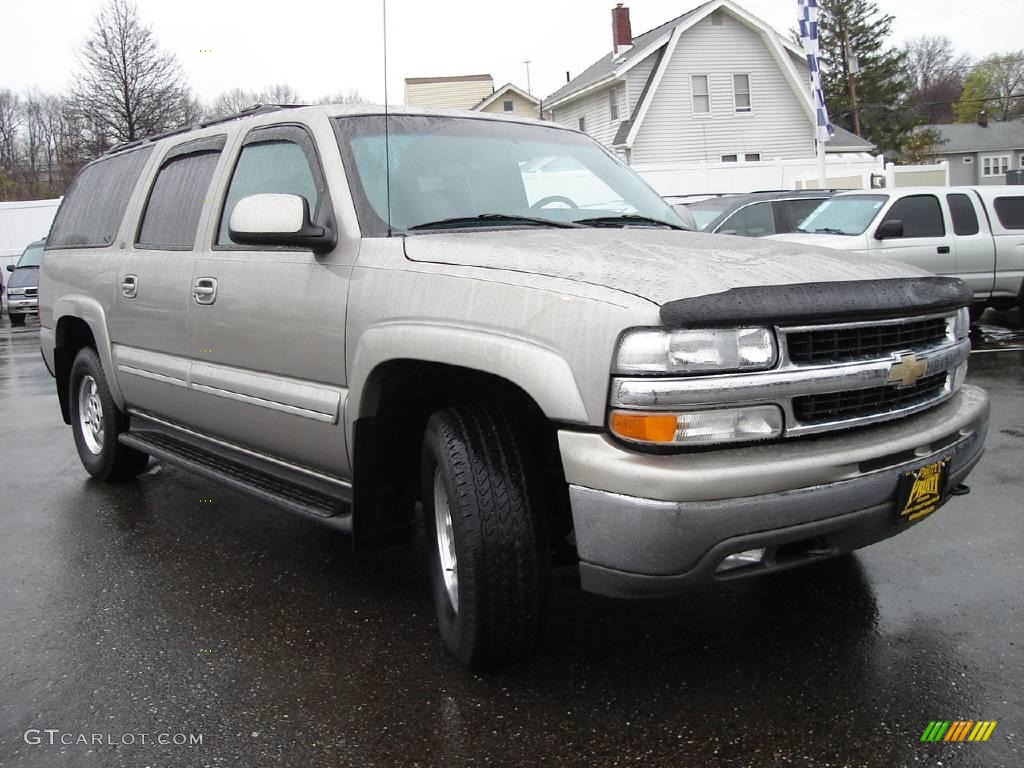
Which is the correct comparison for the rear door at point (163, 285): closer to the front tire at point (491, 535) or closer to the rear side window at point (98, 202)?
the rear side window at point (98, 202)

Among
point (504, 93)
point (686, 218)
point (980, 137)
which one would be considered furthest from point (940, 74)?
point (686, 218)

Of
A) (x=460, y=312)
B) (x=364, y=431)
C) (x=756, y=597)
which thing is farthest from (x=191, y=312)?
(x=756, y=597)

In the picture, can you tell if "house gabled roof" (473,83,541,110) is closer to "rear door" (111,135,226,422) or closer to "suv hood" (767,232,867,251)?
"suv hood" (767,232,867,251)

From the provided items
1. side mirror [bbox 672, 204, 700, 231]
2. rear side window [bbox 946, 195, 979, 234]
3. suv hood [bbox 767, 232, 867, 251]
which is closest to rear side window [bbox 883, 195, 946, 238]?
rear side window [bbox 946, 195, 979, 234]

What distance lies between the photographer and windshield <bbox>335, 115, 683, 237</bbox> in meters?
3.73

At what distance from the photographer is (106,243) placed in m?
5.55

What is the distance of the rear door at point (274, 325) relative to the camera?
12.0 ft

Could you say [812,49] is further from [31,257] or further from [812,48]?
[31,257]

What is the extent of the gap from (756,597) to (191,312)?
273 cm

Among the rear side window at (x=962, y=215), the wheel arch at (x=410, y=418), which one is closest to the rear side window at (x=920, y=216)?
the rear side window at (x=962, y=215)

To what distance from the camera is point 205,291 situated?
4.38 meters

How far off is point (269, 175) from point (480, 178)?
0.95 metres

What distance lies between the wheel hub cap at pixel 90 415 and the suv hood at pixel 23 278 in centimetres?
1724

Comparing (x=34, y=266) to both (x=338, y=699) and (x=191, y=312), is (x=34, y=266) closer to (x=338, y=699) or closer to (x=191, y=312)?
(x=191, y=312)
